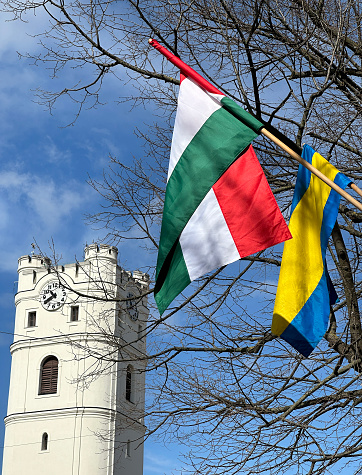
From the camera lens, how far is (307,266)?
21.0 ft

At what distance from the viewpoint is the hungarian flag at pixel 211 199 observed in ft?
19.6

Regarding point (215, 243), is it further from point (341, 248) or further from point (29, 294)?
point (29, 294)

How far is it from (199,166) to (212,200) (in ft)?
1.08

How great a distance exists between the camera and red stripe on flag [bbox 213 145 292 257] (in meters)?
5.90

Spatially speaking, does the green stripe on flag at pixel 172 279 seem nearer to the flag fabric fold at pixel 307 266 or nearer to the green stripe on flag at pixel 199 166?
the green stripe on flag at pixel 199 166

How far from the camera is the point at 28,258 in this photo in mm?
58656

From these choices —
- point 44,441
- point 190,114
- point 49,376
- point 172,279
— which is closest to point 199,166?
point 190,114

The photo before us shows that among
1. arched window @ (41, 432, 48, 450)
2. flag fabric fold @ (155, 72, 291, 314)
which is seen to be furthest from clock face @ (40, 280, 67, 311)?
flag fabric fold @ (155, 72, 291, 314)

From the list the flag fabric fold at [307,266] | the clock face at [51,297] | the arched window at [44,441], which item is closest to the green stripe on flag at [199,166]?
the flag fabric fold at [307,266]

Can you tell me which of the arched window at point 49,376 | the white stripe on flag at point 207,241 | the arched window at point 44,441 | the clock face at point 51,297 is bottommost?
the white stripe on flag at point 207,241

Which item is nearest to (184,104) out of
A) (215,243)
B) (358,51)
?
(215,243)

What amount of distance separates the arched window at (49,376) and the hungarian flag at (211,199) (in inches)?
1913

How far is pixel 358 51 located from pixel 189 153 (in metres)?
3.60

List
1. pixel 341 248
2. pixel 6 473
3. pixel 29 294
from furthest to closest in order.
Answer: pixel 29 294
pixel 6 473
pixel 341 248
